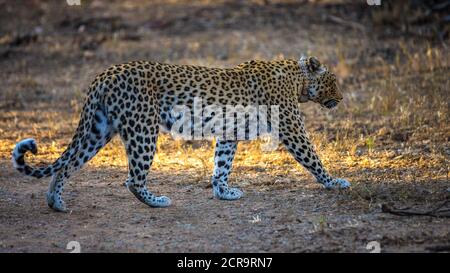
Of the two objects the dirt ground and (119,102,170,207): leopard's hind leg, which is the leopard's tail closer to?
(119,102,170,207): leopard's hind leg

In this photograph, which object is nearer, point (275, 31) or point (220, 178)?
point (220, 178)

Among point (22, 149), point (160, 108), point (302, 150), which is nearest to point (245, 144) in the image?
point (302, 150)

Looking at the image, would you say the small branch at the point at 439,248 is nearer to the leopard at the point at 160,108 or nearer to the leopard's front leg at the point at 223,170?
the leopard at the point at 160,108

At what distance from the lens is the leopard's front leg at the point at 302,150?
8.57 meters

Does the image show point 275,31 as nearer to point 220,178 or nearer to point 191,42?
point 191,42

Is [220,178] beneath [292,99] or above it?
→ beneath

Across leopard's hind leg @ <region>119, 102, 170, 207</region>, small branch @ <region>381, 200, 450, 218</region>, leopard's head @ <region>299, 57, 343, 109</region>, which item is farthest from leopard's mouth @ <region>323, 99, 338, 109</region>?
leopard's hind leg @ <region>119, 102, 170, 207</region>

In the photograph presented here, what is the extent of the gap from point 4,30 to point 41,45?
1.63 meters

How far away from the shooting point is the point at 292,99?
8.86 meters

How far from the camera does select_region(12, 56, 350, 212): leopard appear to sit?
7.96 metres

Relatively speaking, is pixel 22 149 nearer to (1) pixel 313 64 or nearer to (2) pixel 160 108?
(2) pixel 160 108

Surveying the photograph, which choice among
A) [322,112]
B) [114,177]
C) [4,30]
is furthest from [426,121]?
[4,30]
